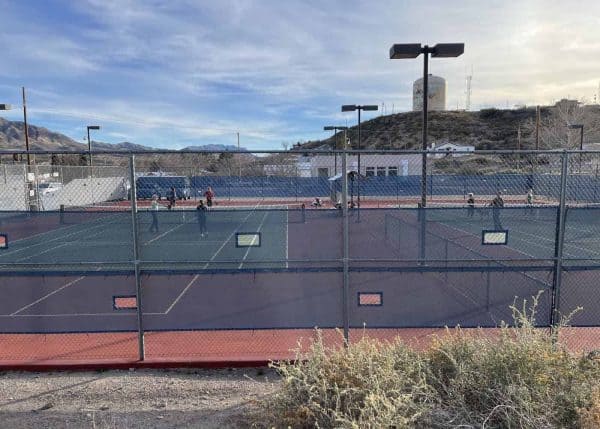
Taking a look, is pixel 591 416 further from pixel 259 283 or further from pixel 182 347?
pixel 259 283

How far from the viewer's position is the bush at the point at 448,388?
3555 millimetres

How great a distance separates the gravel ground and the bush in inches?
32.5

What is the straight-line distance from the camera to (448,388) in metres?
4.05

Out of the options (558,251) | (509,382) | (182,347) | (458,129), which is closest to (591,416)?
(509,382)

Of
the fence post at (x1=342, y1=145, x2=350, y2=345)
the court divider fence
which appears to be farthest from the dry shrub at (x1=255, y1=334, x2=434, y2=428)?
the court divider fence

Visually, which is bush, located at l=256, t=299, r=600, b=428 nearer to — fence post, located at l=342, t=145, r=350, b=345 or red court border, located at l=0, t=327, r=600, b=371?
fence post, located at l=342, t=145, r=350, b=345

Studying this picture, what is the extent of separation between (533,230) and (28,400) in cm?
895

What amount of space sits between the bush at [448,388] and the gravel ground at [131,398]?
83 cm

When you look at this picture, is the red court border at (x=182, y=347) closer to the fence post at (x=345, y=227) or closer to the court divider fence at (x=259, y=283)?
the court divider fence at (x=259, y=283)

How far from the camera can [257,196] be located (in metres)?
17.8

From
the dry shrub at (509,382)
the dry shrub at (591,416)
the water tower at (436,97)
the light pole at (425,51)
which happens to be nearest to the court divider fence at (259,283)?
the dry shrub at (509,382)

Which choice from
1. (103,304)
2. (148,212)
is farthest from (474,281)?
(103,304)

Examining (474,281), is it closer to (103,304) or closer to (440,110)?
(103,304)

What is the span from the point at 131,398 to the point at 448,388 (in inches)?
135
